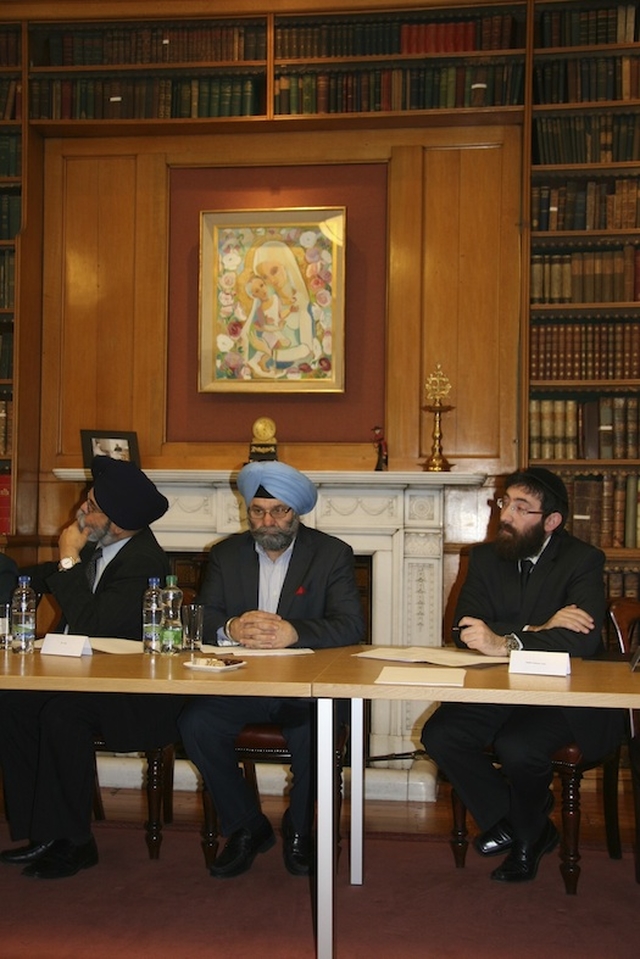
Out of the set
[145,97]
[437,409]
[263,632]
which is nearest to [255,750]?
[263,632]

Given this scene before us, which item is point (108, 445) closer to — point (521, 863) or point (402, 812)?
point (402, 812)

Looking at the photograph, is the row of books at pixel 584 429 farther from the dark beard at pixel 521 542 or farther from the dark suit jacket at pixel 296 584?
the dark suit jacket at pixel 296 584

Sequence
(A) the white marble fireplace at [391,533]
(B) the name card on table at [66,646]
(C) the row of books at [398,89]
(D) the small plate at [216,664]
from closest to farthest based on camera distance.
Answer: (D) the small plate at [216,664], (B) the name card on table at [66,646], (A) the white marble fireplace at [391,533], (C) the row of books at [398,89]

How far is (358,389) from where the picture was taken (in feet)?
17.1

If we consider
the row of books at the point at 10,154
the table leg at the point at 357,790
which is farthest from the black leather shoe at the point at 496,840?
the row of books at the point at 10,154

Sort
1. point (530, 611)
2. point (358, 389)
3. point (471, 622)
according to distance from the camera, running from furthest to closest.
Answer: point (358, 389)
point (530, 611)
point (471, 622)

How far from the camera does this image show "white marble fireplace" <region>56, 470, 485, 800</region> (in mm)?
4738

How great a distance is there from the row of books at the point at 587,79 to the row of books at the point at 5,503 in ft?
10.1

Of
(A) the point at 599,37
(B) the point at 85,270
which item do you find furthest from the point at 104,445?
(A) the point at 599,37

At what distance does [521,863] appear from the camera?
10.8 ft

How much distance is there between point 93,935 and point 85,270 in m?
3.39

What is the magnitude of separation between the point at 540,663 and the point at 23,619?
1.45 metres

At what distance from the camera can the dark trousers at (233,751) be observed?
3260 millimetres

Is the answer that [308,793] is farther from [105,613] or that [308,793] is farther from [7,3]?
[7,3]
